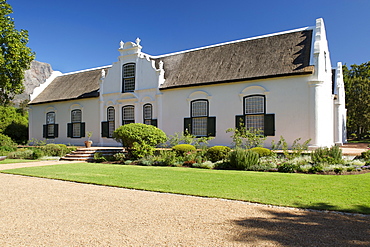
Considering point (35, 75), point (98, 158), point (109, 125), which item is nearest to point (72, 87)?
point (109, 125)

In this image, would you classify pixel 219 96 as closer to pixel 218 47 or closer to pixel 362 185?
pixel 218 47

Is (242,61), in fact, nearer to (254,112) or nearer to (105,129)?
(254,112)

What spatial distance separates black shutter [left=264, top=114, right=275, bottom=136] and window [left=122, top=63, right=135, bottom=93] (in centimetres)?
1027

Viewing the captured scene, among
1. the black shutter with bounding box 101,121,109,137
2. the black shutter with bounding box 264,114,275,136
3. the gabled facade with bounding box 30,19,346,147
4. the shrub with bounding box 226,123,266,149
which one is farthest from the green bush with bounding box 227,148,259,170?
the black shutter with bounding box 101,121,109,137

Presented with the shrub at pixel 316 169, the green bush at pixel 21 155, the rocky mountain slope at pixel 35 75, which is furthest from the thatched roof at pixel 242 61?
the rocky mountain slope at pixel 35 75

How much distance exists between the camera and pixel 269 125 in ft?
56.4

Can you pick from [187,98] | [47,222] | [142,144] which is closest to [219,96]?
[187,98]

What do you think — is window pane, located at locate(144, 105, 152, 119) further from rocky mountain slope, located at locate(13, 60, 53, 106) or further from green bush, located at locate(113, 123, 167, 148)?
rocky mountain slope, located at locate(13, 60, 53, 106)

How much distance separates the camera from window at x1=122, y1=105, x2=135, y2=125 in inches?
897

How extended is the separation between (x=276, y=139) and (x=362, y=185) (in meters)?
9.02

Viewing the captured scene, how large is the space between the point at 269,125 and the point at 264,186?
9292 mm

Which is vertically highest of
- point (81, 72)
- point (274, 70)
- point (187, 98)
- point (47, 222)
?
point (81, 72)

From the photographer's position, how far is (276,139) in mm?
17047

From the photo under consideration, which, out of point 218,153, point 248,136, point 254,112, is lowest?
point 218,153
